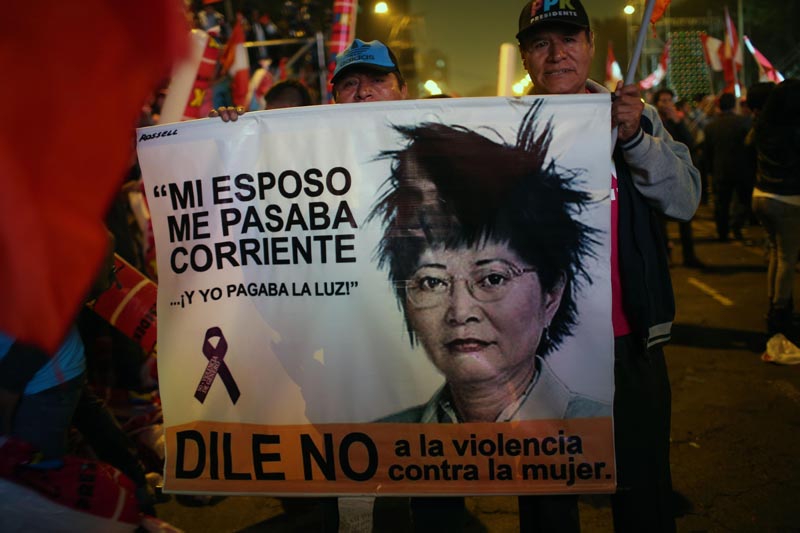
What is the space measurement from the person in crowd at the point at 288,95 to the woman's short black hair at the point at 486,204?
7.48 feet

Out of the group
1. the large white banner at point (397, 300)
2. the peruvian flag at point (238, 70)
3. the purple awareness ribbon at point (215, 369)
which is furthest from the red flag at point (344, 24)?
the purple awareness ribbon at point (215, 369)

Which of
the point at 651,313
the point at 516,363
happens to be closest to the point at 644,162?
the point at 651,313

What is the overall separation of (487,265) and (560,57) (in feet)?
2.84

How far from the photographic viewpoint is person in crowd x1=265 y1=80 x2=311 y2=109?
4.38 meters

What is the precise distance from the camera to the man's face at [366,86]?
10.4 ft

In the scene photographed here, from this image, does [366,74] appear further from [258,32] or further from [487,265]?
[258,32]

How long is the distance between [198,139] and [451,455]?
1412mm

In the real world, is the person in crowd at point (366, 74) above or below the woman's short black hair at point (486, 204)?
above

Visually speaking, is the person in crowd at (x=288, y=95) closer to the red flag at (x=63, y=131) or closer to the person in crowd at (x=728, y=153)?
the red flag at (x=63, y=131)

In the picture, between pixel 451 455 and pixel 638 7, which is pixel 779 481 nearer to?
pixel 451 455

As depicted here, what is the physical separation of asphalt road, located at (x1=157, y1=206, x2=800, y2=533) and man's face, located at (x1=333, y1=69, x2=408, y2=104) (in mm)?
2164

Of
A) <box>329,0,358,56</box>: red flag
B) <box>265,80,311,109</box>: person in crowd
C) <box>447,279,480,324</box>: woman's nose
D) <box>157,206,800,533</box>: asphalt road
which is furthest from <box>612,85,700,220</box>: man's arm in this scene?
<box>329,0,358,56</box>: red flag

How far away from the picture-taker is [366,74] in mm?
3197

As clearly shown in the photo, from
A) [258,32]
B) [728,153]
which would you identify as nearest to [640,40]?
[728,153]
